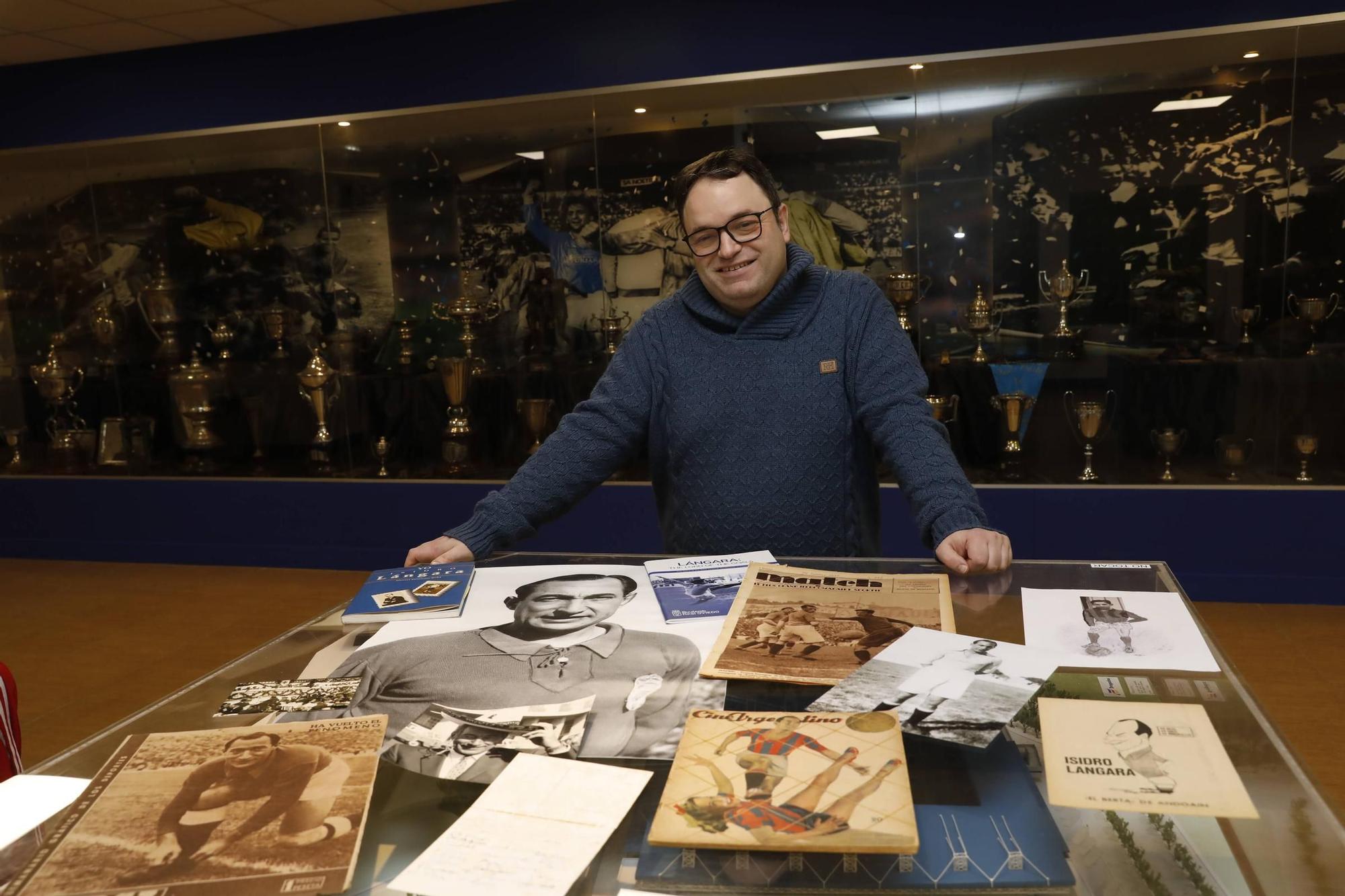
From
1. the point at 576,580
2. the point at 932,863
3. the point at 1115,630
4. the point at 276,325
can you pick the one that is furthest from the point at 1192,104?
the point at 276,325

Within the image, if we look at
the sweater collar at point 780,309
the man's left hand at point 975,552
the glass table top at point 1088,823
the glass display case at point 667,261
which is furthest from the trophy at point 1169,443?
the glass table top at point 1088,823

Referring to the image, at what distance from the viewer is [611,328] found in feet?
16.6

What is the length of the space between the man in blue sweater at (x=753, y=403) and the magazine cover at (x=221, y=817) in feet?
3.06

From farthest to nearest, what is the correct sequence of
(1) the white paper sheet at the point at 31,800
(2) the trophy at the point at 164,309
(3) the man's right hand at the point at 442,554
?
(2) the trophy at the point at 164,309 < (3) the man's right hand at the point at 442,554 < (1) the white paper sheet at the point at 31,800

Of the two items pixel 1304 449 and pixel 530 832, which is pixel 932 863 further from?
pixel 1304 449

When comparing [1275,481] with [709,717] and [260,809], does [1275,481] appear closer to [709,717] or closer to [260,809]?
[709,717]

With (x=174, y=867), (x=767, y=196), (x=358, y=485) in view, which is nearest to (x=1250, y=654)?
(x=767, y=196)

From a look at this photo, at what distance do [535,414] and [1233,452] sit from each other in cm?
333

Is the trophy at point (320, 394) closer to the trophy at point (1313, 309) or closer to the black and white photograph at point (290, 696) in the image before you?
the black and white photograph at point (290, 696)

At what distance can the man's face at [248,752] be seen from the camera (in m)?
1.01

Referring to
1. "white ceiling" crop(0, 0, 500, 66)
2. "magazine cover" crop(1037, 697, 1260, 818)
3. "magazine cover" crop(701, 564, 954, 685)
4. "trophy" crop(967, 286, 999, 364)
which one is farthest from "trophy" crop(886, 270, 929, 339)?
"magazine cover" crop(1037, 697, 1260, 818)

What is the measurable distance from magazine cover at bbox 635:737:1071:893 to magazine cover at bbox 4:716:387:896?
0.94 feet

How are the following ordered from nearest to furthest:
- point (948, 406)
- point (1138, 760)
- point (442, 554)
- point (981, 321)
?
point (1138, 760), point (442, 554), point (981, 321), point (948, 406)

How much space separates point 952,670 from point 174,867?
82 cm
